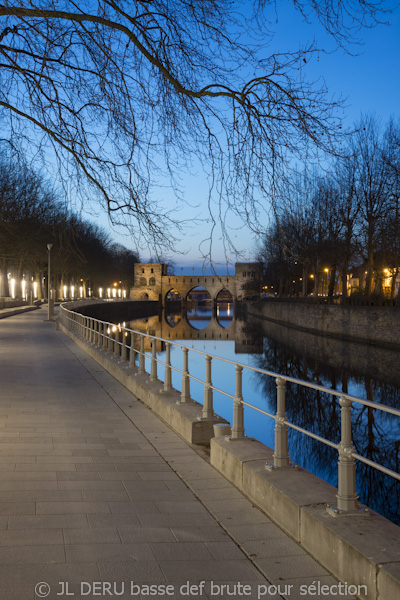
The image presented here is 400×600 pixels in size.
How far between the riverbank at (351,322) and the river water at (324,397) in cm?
89

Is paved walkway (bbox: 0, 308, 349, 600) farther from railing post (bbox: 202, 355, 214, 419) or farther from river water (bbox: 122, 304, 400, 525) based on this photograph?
river water (bbox: 122, 304, 400, 525)

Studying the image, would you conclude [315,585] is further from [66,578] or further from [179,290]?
[179,290]

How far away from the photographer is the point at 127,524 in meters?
4.54

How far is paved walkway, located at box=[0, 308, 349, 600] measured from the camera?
11.6ft

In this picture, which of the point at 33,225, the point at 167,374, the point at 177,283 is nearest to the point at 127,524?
the point at 167,374

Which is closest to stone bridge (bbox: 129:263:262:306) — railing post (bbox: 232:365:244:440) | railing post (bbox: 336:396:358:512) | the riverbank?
the riverbank

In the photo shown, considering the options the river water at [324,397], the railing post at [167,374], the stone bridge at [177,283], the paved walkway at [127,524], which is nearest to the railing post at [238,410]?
the paved walkway at [127,524]

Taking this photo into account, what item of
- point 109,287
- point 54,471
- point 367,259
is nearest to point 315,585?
point 54,471

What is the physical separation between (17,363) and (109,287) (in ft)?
344

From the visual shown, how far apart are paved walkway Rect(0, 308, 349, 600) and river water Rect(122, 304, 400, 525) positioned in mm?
4759

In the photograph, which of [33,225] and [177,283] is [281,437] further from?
[177,283]

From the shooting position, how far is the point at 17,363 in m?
16.5

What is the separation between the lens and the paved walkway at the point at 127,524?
352 cm

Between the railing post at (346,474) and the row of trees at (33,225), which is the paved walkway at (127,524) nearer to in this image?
the railing post at (346,474)
